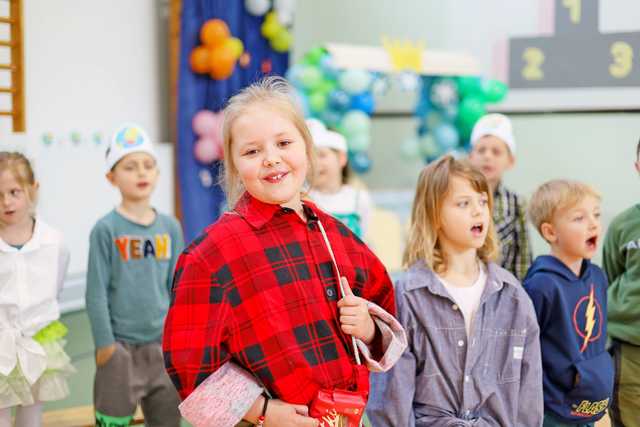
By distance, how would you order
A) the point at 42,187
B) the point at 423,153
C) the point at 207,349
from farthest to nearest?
the point at 423,153 < the point at 42,187 < the point at 207,349

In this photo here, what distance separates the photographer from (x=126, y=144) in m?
3.31

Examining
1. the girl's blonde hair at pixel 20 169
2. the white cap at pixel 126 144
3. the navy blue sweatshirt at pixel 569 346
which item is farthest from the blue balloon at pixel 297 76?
the navy blue sweatshirt at pixel 569 346

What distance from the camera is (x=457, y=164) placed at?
2453mm

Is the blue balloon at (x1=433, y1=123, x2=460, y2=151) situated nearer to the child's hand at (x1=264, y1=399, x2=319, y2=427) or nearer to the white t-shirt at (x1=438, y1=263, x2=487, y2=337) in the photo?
the white t-shirt at (x1=438, y1=263, x2=487, y2=337)

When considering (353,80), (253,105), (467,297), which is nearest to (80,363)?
(353,80)

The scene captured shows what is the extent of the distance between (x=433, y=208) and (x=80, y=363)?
3.01 metres

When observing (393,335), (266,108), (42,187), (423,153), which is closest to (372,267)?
(393,335)

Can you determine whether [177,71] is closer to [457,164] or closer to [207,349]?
[457,164]

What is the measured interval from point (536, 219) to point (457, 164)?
1.60 ft

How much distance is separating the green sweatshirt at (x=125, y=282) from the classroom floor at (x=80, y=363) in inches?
28.8

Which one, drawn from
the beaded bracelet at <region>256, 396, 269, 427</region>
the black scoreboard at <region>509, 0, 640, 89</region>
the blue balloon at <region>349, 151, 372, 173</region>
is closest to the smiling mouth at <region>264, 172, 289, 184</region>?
the beaded bracelet at <region>256, 396, 269, 427</region>

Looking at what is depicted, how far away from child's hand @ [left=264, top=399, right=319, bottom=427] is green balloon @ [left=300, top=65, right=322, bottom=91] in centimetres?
437

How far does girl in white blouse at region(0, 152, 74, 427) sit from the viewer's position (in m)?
2.87

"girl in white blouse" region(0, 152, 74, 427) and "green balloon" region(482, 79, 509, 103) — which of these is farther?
"green balloon" region(482, 79, 509, 103)
